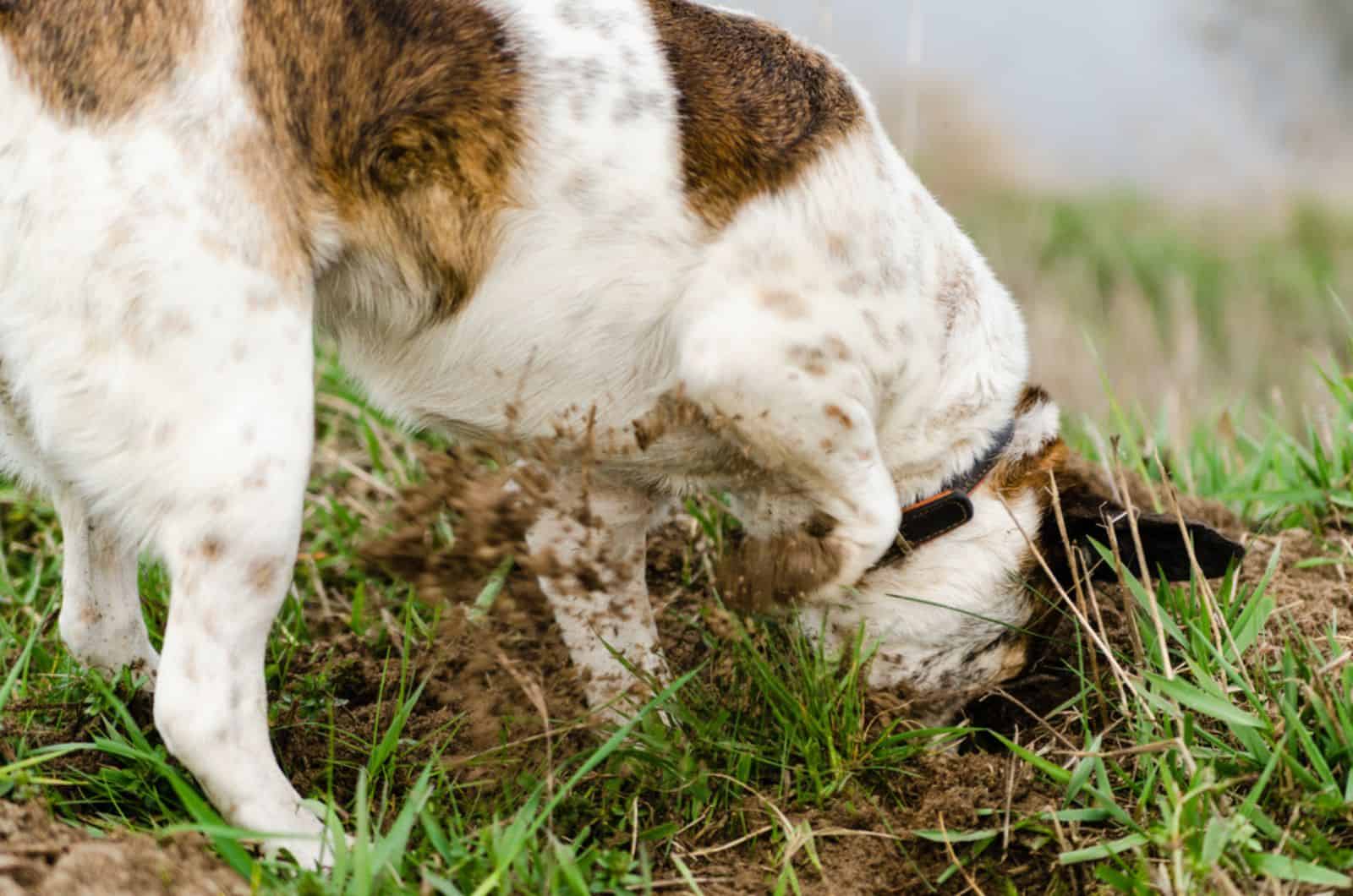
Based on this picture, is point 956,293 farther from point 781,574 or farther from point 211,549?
point 211,549

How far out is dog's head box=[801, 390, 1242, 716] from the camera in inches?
A: 105

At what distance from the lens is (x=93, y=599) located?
2.67 m

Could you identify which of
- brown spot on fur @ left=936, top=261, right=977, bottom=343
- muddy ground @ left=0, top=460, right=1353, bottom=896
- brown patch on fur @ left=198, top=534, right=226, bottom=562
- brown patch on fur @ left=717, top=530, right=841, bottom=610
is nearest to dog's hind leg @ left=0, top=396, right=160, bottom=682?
muddy ground @ left=0, top=460, right=1353, bottom=896

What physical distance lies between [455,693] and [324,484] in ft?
4.84

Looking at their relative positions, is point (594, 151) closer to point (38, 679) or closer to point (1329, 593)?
point (38, 679)

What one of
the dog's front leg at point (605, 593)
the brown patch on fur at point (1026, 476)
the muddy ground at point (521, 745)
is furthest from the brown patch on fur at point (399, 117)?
the brown patch on fur at point (1026, 476)

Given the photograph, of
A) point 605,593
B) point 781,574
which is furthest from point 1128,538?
point 605,593

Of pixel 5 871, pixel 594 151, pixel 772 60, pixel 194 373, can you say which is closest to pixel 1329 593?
pixel 772 60

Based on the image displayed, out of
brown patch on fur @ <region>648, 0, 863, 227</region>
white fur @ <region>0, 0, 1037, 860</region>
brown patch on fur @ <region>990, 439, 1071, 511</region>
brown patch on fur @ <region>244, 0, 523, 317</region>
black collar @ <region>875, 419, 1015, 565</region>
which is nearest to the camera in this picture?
white fur @ <region>0, 0, 1037, 860</region>

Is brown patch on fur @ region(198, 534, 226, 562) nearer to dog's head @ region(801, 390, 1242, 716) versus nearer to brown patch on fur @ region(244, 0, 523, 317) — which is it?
brown patch on fur @ region(244, 0, 523, 317)

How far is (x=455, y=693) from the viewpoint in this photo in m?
2.68

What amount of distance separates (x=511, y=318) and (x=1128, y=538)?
1361mm

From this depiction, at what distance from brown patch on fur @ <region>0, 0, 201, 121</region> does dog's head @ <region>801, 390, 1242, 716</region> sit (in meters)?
1.65

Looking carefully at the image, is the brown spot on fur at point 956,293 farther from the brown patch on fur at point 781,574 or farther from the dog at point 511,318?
the brown patch on fur at point 781,574
